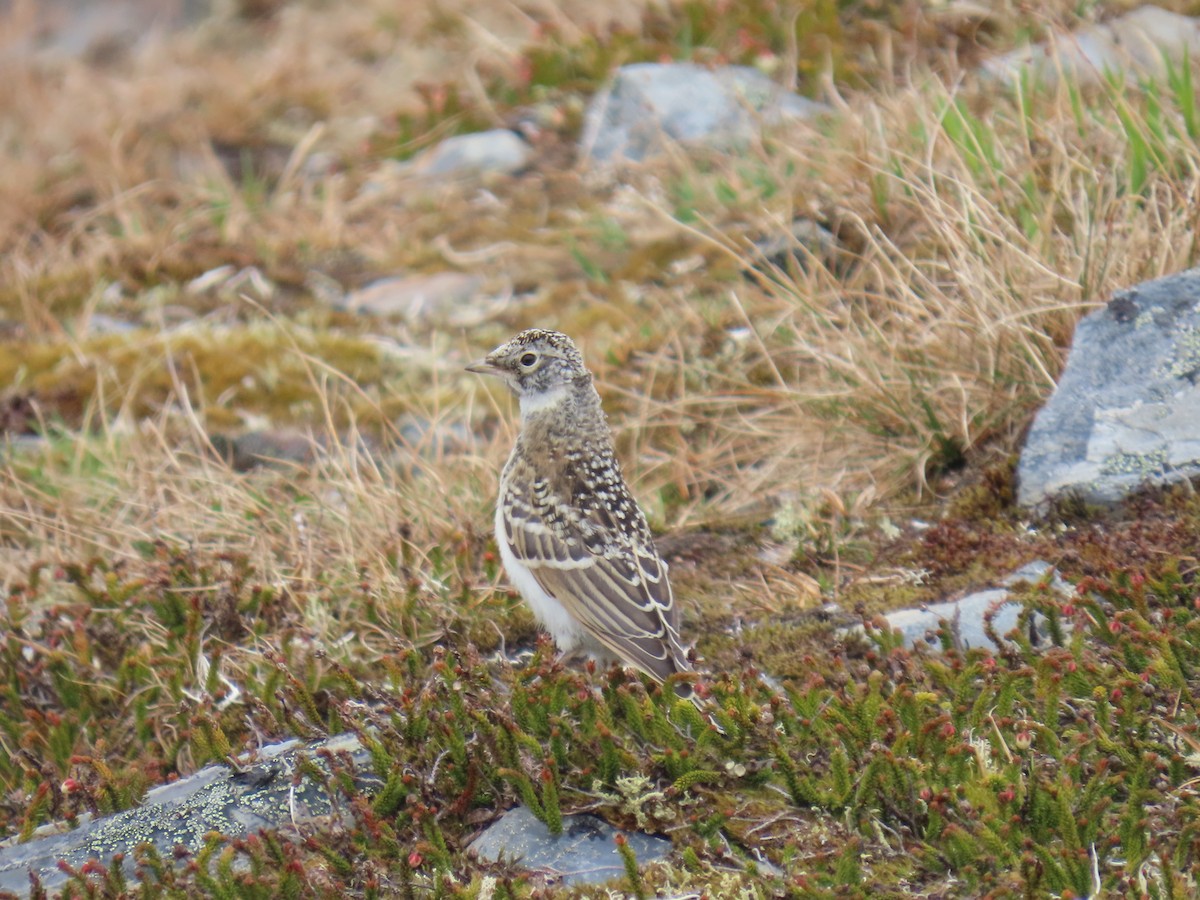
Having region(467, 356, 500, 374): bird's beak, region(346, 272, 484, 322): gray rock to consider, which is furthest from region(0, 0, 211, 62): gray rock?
region(467, 356, 500, 374): bird's beak

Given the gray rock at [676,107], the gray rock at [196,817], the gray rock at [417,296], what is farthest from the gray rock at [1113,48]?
the gray rock at [196,817]

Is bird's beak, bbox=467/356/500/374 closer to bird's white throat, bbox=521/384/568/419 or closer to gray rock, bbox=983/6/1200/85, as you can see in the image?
bird's white throat, bbox=521/384/568/419

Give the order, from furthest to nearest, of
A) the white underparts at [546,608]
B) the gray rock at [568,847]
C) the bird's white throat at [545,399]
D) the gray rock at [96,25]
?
the gray rock at [96,25] < the bird's white throat at [545,399] < the white underparts at [546,608] < the gray rock at [568,847]

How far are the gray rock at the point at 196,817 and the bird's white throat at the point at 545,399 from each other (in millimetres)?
2118

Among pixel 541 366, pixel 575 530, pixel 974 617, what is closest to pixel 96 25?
pixel 541 366

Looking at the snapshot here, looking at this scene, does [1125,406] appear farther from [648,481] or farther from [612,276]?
[612,276]

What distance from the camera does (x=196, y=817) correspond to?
17.5 ft

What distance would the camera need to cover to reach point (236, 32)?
1861 centimetres

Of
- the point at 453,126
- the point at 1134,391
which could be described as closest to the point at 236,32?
the point at 453,126

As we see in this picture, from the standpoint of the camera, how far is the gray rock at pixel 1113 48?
9430mm

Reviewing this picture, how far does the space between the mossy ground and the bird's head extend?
873mm

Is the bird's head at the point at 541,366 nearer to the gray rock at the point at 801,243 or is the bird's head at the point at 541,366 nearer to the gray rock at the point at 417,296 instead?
the gray rock at the point at 801,243

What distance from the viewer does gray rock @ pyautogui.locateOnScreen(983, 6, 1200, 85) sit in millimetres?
9430

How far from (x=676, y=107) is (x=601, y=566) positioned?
23.1ft
